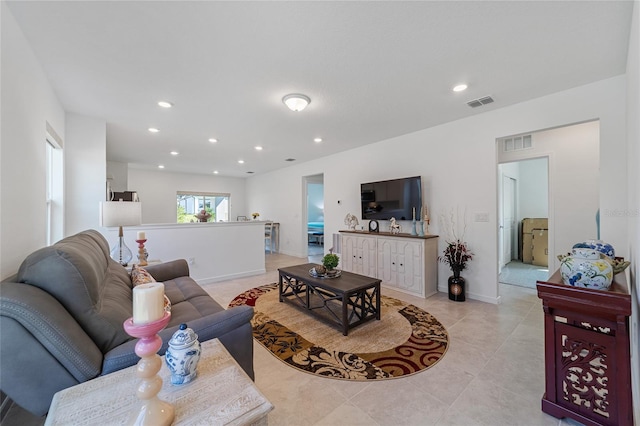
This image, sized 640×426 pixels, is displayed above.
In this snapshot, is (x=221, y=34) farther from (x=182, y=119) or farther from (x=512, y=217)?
(x=512, y=217)

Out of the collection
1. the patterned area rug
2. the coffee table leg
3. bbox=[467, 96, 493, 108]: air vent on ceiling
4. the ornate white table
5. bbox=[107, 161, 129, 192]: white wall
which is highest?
bbox=[467, 96, 493, 108]: air vent on ceiling

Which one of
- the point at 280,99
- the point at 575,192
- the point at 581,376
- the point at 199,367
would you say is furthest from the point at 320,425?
the point at 575,192

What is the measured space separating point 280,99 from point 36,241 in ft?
8.26

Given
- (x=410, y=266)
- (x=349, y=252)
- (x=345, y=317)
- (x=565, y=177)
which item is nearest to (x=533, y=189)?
(x=565, y=177)

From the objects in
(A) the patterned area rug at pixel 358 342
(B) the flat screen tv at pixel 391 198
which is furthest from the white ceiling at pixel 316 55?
(A) the patterned area rug at pixel 358 342

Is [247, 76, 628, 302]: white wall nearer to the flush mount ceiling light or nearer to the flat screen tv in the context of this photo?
the flat screen tv

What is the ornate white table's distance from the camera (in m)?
0.84

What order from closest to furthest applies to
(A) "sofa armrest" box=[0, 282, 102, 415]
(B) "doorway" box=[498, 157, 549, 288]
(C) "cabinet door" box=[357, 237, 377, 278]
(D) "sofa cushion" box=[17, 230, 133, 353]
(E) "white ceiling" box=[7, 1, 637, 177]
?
(A) "sofa armrest" box=[0, 282, 102, 415] → (D) "sofa cushion" box=[17, 230, 133, 353] → (E) "white ceiling" box=[7, 1, 637, 177] → (C) "cabinet door" box=[357, 237, 377, 278] → (B) "doorway" box=[498, 157, 549, 288]

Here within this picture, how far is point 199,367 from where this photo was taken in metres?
1.12

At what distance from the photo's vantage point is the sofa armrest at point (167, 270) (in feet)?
9.12

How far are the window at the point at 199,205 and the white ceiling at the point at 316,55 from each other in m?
5.23

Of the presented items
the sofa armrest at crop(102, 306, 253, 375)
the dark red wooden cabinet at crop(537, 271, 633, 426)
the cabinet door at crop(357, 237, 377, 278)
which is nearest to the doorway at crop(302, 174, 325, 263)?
the cabinet door at crop(357, 237, 377, 278)

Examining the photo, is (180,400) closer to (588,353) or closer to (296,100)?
(588,353)

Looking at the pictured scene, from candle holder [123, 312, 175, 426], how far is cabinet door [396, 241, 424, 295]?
3417 mm
